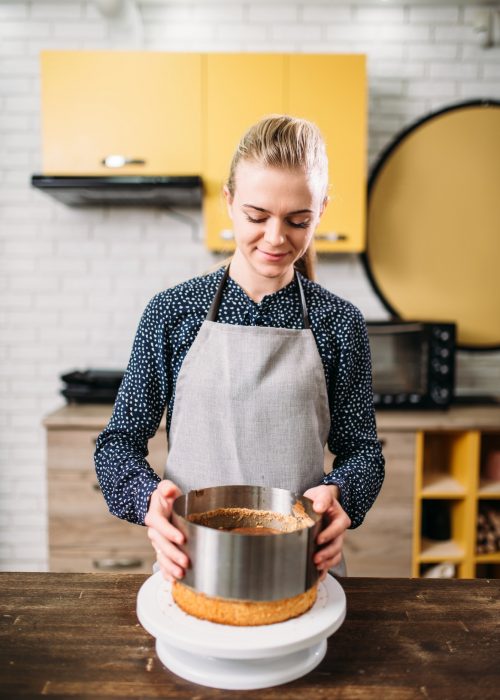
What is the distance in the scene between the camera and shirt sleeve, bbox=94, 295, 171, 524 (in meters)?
1.19

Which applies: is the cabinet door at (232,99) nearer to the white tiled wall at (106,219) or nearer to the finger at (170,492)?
the white tiled wall at (106,219)

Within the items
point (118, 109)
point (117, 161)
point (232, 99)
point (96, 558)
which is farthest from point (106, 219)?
point (96, 558)

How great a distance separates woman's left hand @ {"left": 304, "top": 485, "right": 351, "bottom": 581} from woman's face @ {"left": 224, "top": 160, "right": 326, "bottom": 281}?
19.2 inches

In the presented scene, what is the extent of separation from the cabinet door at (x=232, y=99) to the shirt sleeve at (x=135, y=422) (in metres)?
1.35

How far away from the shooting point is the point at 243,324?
1.43 m

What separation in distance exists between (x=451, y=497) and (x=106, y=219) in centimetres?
205

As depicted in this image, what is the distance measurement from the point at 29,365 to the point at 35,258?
1.74 ft

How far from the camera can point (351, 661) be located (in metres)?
0.92

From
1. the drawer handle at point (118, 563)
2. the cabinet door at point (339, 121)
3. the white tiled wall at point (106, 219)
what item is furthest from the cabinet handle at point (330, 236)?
the drawer handle at point (118, 563)

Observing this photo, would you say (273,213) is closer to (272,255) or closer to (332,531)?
(272,255)

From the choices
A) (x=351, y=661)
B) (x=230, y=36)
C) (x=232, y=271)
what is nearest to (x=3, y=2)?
(x=230, y=36)

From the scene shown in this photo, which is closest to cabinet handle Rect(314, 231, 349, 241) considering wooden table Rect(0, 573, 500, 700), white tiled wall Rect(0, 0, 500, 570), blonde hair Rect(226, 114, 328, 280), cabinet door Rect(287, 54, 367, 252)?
cabinet door Rect(287, 54, 367, 252)

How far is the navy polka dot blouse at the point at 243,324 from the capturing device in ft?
4.45

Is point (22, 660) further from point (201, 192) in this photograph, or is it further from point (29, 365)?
point (29, 365)
